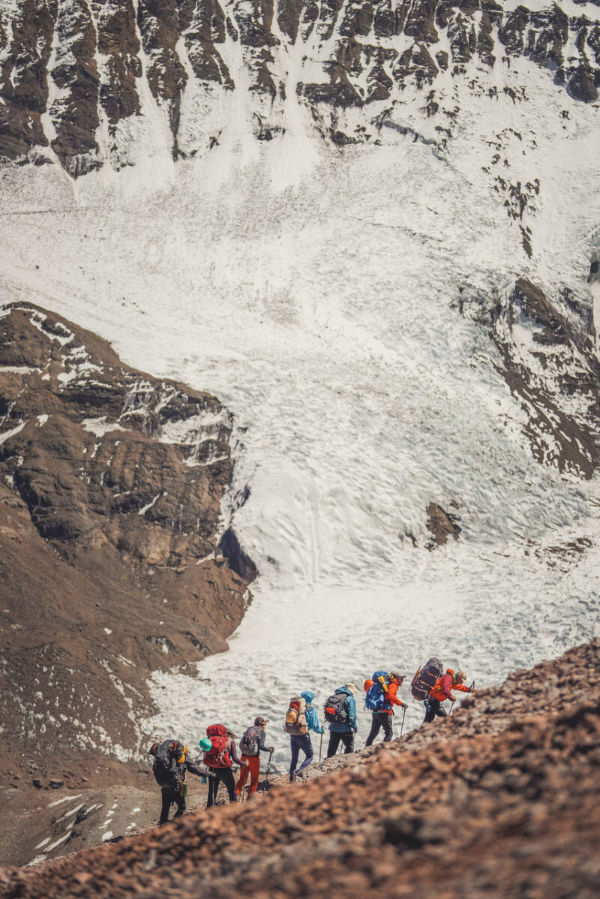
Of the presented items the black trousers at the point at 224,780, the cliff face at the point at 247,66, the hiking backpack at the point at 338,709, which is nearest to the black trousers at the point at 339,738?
the hiking backpack at the point at 338,709

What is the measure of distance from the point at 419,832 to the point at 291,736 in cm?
812

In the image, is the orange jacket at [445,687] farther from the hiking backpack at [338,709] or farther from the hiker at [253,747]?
the hiker at [253,747]

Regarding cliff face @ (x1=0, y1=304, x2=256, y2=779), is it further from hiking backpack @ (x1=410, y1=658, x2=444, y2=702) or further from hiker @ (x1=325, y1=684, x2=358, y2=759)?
hiking backpack @ (x1=410, y1=658, x2=444, y2=702)

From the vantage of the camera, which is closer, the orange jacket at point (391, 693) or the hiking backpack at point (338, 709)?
the hiking backpack at point (338, 709)

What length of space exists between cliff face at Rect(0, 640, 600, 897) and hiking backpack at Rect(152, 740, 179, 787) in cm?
272

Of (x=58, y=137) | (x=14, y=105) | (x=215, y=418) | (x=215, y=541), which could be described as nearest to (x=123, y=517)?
(x=215, y=541)

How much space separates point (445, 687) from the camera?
12859 millimetres

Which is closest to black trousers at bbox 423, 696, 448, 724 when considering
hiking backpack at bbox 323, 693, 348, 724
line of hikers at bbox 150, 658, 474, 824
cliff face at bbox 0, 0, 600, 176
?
line of hikers at bbox 150, 658, 474, 824

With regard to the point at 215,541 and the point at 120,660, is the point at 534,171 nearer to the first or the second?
the point at 215,541

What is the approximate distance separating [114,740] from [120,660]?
3243mm

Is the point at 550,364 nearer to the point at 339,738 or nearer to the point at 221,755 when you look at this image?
the point at 339,738

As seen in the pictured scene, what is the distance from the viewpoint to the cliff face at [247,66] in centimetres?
5909

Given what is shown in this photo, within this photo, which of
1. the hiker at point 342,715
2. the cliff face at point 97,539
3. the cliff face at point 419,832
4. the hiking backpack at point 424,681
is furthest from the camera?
the cliff face at point 97,539

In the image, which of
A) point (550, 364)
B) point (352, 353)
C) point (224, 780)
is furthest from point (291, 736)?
point (550, 364)
